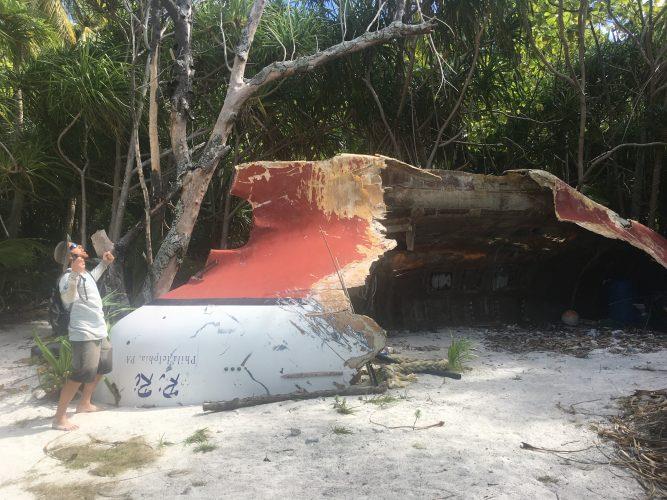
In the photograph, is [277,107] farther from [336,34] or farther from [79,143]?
[79,143]

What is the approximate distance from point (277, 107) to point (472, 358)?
4.75 meters

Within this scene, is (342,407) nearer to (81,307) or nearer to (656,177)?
(81,307)

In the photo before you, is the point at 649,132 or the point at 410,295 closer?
the point at 410,295

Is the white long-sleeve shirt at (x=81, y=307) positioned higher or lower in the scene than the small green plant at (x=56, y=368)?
higher

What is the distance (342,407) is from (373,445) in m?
0.59

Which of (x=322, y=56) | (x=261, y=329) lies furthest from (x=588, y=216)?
(x=261, y=329)

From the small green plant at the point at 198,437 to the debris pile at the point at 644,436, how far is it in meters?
2.42

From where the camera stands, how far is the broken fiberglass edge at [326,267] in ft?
14.4

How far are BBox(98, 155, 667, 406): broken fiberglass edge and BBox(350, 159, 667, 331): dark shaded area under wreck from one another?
23mm

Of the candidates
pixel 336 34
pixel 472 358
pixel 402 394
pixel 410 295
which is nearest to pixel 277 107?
pixel 336 34

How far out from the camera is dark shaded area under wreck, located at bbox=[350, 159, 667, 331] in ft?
20.3

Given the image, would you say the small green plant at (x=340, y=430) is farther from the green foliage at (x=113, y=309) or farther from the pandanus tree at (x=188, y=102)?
the pandanus tree at (x=188, y=102)


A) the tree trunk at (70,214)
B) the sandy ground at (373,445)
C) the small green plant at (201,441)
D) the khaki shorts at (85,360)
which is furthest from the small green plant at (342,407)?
the tree trunk at (70,214)

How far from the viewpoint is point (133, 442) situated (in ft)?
12.2
